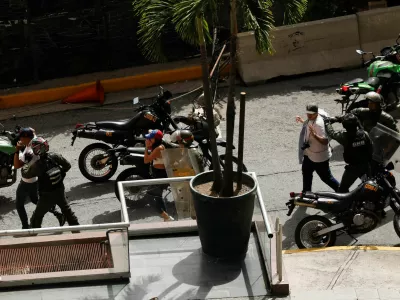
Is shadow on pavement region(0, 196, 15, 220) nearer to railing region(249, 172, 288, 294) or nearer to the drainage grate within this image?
the drainage grate

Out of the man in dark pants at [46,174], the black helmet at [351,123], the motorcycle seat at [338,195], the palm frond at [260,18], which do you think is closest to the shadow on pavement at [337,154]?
the black helmet at [351,123]

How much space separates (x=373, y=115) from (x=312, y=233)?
247cm

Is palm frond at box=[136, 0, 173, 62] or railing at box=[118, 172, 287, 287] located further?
railing at box=[118, 172, 287, 287]

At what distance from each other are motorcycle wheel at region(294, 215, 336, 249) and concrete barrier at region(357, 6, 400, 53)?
8.71 m

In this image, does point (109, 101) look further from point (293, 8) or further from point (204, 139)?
point (293, 8)

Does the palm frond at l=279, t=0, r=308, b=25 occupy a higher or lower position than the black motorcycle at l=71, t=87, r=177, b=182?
higher

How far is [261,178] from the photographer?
13.3 meters

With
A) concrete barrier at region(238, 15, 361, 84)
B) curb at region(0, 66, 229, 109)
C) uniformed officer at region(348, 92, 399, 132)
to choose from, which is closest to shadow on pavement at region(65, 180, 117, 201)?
uniformed officer at region(348, 92, 399, 132)

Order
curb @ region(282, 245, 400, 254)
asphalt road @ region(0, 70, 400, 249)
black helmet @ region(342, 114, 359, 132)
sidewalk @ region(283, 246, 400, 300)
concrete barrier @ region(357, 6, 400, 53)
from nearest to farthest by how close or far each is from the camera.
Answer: sidewalk @ region(283, 246, 400, 300) < curb @ region(282, 245, 400, 254) < black helmet @ region(342, 114, 359, 132) < asphalt road @ region(0, 70, 400, 249) < concrete barrier @ region(357, 6, 400, 53)

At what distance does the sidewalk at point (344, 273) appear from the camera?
9.29 m

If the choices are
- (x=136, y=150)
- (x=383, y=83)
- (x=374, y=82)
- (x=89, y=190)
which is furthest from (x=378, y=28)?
(x=89, y=190)

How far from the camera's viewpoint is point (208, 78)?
352 inches

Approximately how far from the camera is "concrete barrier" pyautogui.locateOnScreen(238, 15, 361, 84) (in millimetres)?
17906

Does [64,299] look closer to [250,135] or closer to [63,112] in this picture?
[250,135]
